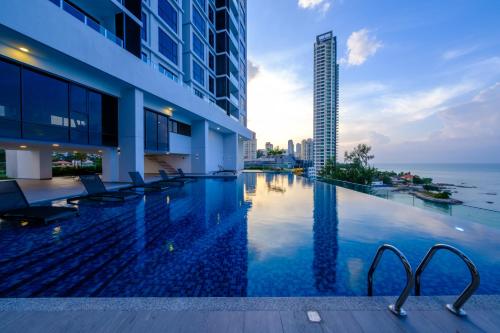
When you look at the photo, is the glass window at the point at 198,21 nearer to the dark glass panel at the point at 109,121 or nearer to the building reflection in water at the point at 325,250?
the dark glass panel at the point at 109,121

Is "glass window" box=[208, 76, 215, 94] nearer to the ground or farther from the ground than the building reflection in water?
farther from the ground

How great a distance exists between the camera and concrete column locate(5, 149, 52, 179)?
632 inches

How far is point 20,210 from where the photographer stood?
5465 mm

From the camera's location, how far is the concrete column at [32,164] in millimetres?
16047

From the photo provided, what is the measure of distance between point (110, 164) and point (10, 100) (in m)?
5.47

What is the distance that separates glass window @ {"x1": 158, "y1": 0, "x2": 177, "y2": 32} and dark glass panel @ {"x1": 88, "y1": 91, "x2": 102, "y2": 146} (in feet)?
34.2

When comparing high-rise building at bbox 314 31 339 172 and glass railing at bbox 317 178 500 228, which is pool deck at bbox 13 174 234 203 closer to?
glass railing at bbox 317 178 500 228

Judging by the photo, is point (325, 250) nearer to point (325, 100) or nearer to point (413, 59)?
point (413, 59)

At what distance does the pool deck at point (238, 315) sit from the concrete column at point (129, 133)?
1158 cm

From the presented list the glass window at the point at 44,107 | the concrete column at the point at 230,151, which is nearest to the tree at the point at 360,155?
the concrete column at the point at 230,151

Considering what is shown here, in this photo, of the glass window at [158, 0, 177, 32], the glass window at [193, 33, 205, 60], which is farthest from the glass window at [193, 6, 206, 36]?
the glass window at [158, 0, 177, 32]

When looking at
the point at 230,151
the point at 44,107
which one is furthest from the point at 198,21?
the point at 44,107

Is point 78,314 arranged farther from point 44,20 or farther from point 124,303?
point 44,20

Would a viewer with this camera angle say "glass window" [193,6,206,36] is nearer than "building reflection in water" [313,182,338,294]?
No
